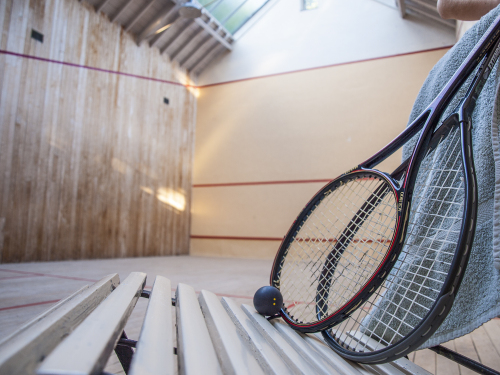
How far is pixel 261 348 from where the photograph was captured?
62 cm

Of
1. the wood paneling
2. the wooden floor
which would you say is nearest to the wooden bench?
the wooden floor

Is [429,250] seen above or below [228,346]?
above

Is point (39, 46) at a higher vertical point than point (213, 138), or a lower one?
higher

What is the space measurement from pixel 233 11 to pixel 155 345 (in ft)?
21.9

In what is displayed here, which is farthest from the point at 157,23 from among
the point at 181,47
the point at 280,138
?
the point at 280,138

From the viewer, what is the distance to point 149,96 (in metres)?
5.62

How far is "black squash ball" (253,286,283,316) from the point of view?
0.92 metres

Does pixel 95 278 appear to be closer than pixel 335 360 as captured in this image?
No

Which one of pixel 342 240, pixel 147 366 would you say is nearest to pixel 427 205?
pixel 342 240

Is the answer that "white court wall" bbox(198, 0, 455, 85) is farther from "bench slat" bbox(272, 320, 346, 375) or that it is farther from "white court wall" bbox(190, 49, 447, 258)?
"bench slat" bbox(272, 320, 346, 375)

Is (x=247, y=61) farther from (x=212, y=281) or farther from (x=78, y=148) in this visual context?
(x=212, y=281)

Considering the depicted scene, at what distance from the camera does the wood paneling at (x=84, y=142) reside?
3910 millimetres

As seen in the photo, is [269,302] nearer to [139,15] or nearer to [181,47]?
[139,15]

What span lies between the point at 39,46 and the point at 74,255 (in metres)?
2.69
